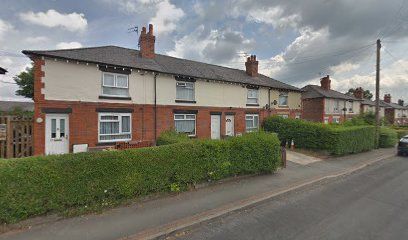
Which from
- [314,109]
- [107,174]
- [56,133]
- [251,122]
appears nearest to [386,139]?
[251,122]

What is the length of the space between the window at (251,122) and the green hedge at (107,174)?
12285mm

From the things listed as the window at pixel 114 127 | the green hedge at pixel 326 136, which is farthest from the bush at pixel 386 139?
the window at pixel 114 127

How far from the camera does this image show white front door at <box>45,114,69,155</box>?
11875mm

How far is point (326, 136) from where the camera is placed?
15766mm

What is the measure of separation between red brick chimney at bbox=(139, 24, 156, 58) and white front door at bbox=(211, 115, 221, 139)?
6702mm

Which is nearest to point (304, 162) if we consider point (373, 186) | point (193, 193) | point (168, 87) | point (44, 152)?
point (373, 186)

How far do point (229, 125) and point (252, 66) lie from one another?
7771mm

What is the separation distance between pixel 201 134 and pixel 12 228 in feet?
44.9

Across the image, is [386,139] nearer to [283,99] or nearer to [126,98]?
[283,99]

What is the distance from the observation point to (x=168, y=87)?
53.1 feet

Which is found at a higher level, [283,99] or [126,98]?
[283,99]

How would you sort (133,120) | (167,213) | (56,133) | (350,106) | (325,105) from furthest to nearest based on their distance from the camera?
(350,106)
(325,105)
(133,120)
(56,133)
(167,213)

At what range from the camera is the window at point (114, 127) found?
44.5 feet

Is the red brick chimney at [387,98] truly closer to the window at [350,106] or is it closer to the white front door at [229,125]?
the window at [350,106]
